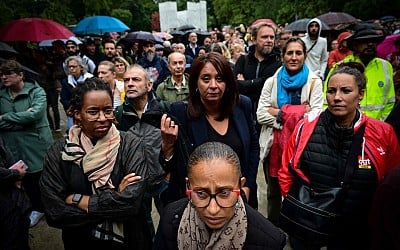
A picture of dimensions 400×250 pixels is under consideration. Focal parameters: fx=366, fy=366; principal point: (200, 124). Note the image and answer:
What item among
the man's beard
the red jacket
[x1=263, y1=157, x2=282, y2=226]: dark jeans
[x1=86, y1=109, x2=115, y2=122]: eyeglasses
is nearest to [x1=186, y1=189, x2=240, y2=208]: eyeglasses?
[x1=86, y1=109, x2=115, y2=122]: eyeglasses

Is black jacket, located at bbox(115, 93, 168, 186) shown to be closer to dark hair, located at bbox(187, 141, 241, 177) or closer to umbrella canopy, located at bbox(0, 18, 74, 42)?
dark hair, located at bbox(187, 141, 241, 177)

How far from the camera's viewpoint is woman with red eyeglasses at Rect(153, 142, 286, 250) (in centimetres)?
161

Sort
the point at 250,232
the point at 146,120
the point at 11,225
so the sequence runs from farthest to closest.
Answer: the point at 146,120, the point at 11,225, the point at 250,232

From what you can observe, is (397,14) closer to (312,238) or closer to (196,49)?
(196,49)

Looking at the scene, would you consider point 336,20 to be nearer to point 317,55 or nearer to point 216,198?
point 317,55

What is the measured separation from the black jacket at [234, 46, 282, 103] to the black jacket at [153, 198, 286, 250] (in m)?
2.60

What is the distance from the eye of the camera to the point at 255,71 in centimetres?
441

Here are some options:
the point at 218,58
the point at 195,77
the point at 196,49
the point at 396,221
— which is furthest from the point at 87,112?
the point at 196,49

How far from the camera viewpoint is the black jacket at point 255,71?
14.0 ft

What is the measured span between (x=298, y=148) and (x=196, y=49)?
7.90m

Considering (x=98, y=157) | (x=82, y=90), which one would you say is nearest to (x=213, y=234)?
(x=98, y=157)

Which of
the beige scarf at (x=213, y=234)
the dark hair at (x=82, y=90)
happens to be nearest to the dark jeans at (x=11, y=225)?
the dark hair at (x=82, y=90)

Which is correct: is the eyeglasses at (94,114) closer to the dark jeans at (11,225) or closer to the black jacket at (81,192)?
the black jacket at (81,192)

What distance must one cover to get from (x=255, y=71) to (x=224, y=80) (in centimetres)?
189
